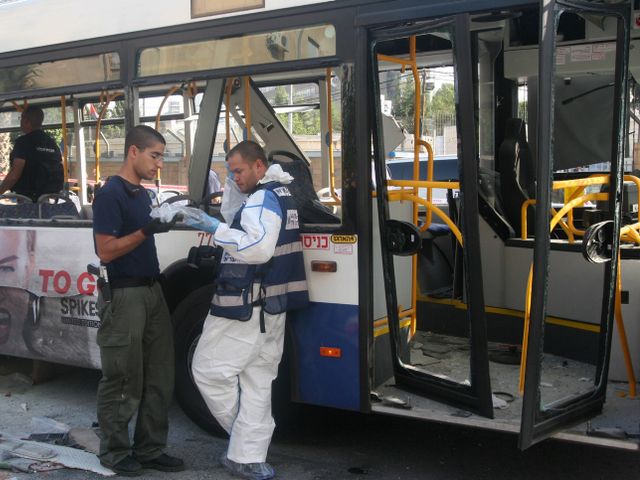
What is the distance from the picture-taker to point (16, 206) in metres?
5.62

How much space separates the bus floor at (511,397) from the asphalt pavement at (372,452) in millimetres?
458

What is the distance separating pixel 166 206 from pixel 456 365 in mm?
2027

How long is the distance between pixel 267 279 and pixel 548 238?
147 cm

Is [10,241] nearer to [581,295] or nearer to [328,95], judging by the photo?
[328,95]

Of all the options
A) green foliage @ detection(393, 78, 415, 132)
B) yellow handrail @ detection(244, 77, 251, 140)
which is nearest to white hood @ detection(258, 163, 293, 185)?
green foliage @ detection(393, 78, 415, 132)

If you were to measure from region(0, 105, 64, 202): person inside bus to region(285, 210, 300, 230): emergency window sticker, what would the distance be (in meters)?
2.76

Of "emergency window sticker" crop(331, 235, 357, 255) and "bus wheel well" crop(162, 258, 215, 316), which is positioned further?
"bus wheel well" crop(162, 258, 215, 316)

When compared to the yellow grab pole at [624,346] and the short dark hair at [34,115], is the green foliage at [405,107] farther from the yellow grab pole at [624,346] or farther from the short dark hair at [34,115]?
the short dark hair at [34,115]

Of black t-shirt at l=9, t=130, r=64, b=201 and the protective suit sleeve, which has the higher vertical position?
black t-shirt at l=9, t=130, r=64, b=201

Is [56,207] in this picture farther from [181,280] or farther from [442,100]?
Answer: [442,100]

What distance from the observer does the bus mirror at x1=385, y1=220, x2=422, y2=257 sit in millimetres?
4051

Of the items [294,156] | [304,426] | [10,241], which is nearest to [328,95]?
[294,156]

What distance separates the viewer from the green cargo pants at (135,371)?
4.07 meters

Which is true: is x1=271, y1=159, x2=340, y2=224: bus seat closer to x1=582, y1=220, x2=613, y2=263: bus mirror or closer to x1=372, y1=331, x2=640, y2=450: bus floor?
x1=372, y1=331, x2=640, y2=450: bus floor
